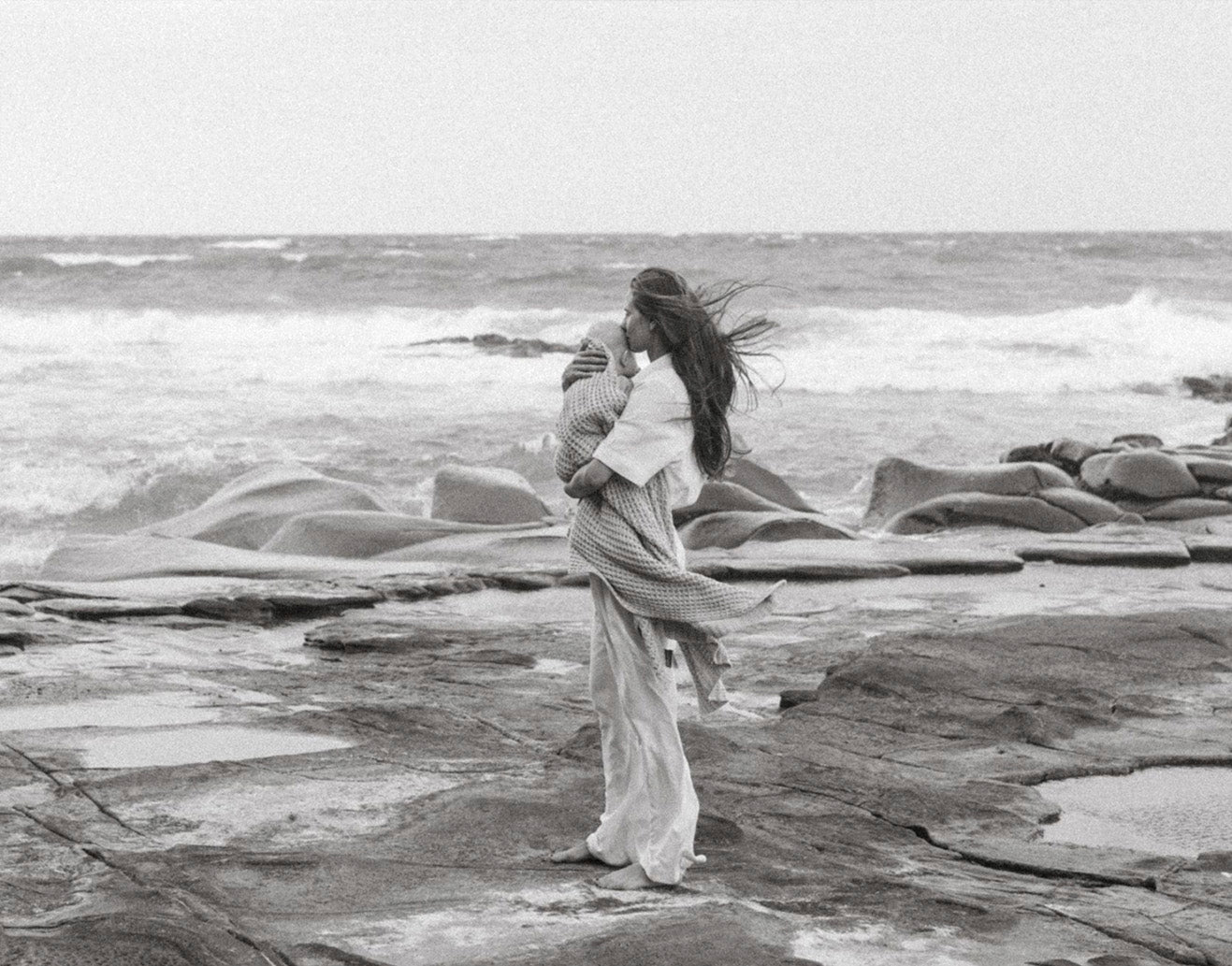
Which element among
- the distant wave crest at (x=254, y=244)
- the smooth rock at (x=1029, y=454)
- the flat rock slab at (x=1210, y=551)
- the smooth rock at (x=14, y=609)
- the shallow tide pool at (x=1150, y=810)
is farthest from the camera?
the distant wave crest at (x=254, y=244)

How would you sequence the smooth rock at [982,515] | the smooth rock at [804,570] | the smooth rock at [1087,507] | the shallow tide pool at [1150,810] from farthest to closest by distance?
the smooth rock at [1087,507] → the smooth rock at [982,515] → the smooth rock at [804,570] → the shallow tide pool at [1150,810]

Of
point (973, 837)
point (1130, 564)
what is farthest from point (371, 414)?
point (973, 837)

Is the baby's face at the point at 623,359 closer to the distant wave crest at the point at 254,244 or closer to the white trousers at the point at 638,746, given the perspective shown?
the white trousers at the point at 638,746

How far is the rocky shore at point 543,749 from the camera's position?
4.12m

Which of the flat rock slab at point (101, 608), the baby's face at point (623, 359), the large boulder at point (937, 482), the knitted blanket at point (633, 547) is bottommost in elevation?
the flat rock slab at point (101, 608)

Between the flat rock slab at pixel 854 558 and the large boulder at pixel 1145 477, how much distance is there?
3908 mm

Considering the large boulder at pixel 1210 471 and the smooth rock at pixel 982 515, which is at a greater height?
the large boulder at pixel 1210 471

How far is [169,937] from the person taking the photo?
3.79m

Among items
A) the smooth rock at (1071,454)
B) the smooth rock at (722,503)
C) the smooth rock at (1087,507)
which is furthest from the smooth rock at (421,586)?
the smooth rock at (1071,454)

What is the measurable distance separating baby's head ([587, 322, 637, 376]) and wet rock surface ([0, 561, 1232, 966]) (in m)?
1.39

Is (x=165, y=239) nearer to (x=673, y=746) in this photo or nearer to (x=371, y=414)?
(x=371, y=414)

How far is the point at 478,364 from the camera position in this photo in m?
28.1

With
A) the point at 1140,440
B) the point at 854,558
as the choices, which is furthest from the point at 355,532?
the point at 1140,440

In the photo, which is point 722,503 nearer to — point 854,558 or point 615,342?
point 854,558
